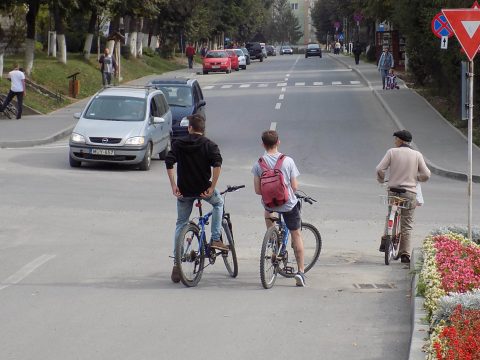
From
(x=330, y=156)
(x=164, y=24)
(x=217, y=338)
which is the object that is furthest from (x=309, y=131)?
(x=164, y=24)

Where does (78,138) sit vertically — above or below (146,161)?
above

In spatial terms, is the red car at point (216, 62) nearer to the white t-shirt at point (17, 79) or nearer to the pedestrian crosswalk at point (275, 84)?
the pedestrian crosswalk at point (275, 84)

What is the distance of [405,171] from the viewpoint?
1206cm

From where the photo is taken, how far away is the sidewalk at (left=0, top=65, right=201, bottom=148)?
1046 inches

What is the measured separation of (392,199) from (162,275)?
2.91 m

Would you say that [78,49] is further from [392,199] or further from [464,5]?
[392,199]

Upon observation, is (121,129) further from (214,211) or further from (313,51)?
(313,51)

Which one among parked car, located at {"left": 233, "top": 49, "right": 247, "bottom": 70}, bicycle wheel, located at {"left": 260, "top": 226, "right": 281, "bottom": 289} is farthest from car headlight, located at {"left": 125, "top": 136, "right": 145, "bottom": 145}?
parked car, located at {"left": 233, "top": 49, "right": 247, "bottom": 70}

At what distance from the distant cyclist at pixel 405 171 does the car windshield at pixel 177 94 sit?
15.6 m

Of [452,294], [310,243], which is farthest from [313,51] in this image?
[452,294]

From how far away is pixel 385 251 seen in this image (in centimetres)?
1202

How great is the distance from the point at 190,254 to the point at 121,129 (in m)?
12.3

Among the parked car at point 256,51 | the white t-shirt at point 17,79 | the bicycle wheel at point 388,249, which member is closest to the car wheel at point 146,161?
the white t-shirt at point 17,79

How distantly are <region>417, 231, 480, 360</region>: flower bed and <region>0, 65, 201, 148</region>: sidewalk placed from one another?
680 inches
